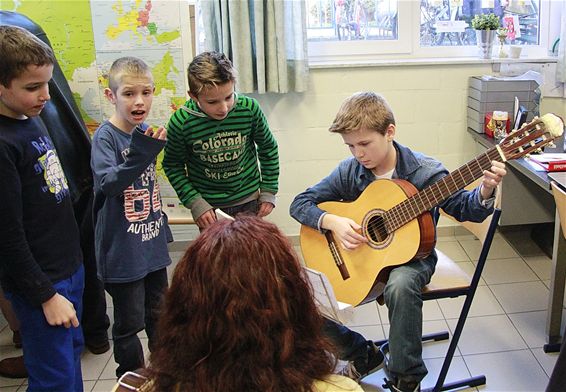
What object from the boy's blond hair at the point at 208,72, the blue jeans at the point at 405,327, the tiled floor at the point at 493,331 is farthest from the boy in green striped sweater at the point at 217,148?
the tiled floor at the point at 493,331

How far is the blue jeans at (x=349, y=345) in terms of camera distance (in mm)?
2041

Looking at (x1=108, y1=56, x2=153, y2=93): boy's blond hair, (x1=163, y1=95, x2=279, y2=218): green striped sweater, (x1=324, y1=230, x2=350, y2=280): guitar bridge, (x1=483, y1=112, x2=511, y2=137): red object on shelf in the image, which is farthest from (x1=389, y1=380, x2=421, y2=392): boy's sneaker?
(x1=483, y1=112, x2=511, y2=137): red object on shelf

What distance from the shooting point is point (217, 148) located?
79.8 inches

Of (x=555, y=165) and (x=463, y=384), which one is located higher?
(x=555, y=165)

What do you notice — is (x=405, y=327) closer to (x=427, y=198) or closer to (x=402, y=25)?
(x=427, y=198)

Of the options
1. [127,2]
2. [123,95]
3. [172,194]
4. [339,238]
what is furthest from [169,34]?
[339,238]

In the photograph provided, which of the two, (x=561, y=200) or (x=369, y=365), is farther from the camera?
(x=369, y=365)

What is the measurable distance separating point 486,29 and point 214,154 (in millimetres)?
1926

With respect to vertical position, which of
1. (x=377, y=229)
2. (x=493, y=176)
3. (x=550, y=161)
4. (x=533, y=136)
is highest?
(x=533, y=136)

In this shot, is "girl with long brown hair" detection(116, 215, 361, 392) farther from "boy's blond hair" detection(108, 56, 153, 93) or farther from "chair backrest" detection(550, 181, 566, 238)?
"chair backrest" detection(550, 181, 566, 238)

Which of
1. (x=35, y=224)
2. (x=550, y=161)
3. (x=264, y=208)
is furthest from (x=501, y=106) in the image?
(x=35, y=224)

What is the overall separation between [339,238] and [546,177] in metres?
0.92

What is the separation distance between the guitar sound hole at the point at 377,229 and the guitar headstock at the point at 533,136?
0.44 m

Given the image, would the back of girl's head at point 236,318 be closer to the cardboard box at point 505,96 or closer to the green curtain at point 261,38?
the green curtain at point 261,38
